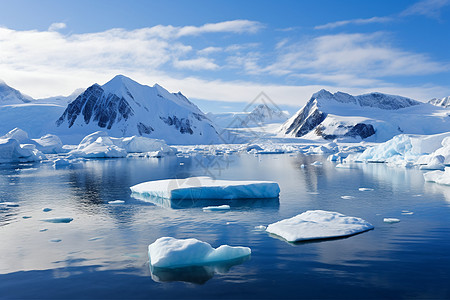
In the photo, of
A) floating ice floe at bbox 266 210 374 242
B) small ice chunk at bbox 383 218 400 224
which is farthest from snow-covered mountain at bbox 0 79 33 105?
small ice chunk at bbox 383 218 400 224

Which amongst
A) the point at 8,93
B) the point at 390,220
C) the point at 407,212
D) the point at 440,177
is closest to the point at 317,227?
the point at 390,220

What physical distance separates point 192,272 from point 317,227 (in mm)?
4469

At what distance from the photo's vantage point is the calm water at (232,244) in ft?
23.0

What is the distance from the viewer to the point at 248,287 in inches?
277

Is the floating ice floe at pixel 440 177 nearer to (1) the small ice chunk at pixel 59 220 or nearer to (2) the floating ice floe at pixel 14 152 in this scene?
(1) the small ice chunk at pixel 59 220

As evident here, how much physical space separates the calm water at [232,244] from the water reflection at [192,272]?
2 cm

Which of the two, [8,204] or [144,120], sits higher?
[144,120]

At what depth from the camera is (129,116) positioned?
331 feet

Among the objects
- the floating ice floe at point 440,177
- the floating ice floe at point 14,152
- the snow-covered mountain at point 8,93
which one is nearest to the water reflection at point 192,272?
the floating ice floe at point 440,177

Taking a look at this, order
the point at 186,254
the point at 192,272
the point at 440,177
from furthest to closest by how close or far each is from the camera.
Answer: the point at 440,177 → the point at 186,254 → the point at 192,272

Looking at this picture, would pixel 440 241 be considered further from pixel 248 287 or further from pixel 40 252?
pixel 40 252

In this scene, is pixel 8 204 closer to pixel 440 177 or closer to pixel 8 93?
pixel 440 177

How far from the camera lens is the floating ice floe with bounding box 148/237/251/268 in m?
7.99

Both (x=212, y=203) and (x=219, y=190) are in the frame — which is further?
(x=219, y=190)
